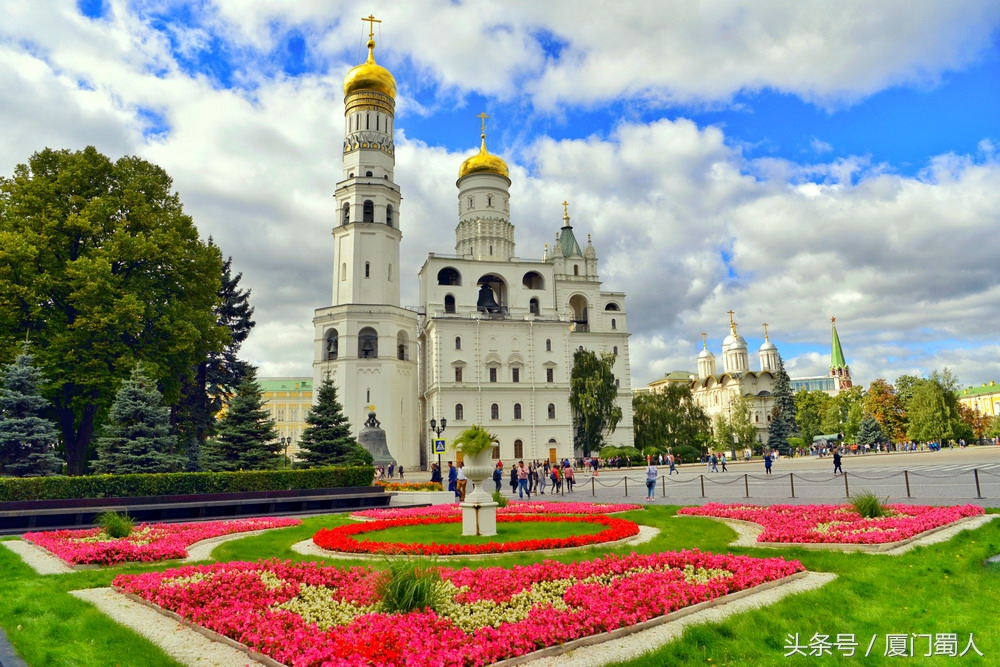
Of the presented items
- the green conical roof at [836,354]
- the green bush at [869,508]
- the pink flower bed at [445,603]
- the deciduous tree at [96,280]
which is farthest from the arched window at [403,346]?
the green conical roof at [836,354]

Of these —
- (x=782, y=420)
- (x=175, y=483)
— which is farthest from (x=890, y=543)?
(x=782, y=420)

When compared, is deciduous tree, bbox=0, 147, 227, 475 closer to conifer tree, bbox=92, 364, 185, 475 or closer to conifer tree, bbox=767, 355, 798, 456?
conifer tree, bbox=92, 364, 185, 475

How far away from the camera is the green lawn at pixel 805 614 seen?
5.88 meters

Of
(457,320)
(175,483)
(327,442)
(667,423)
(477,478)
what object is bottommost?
(175,483)

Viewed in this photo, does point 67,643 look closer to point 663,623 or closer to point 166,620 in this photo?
point 166,620

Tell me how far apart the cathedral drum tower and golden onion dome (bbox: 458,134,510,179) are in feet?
32.7

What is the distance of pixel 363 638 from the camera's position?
571 cm

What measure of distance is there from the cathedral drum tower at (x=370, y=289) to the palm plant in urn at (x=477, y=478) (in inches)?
1364

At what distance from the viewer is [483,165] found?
60.9 meters

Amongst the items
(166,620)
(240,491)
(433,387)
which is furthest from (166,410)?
(433,387)

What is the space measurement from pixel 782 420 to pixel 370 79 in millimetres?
55754

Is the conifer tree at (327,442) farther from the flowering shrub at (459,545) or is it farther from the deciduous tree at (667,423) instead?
the deciduous tree at (667,423)

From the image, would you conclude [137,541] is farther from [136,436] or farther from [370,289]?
[370,289]

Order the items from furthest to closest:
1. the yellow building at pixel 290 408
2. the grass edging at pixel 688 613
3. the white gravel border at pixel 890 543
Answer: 1. the yellow building at pixel 290 408
2. the white gravel border at pixel 890 543
3. the grass edging at pixel 688 613
